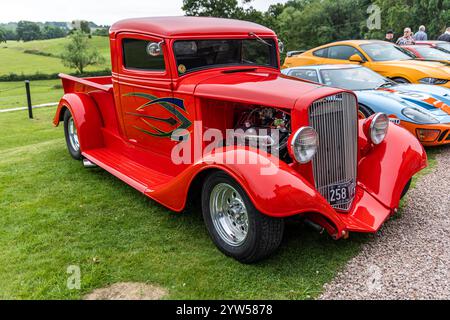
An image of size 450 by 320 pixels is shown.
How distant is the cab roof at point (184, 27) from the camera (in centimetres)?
437

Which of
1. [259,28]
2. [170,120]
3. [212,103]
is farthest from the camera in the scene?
[259,28]

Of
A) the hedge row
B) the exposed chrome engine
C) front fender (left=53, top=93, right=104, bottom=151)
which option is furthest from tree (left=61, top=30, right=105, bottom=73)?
the exposed chrome engine

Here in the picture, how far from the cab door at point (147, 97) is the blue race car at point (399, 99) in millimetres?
3443

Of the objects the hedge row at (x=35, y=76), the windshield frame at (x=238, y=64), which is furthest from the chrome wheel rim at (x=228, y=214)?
the hedge row at (x=35, y=76)

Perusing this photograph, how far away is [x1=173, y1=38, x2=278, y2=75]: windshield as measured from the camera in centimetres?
436

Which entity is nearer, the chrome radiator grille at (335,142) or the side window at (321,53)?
the chrome radiator grille at (335,142)

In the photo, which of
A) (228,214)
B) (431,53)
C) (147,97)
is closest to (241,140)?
(228,214)

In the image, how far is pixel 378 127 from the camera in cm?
407

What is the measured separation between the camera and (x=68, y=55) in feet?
92.3

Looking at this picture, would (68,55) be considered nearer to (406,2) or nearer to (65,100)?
(65,100)

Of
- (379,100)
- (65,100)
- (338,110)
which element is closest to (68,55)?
(65,100)

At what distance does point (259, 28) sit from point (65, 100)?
3222 millimetres

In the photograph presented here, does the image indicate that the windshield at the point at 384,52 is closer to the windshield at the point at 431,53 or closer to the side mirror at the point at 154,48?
the windshield at the point at 431,53

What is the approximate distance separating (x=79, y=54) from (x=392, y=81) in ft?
83.5
